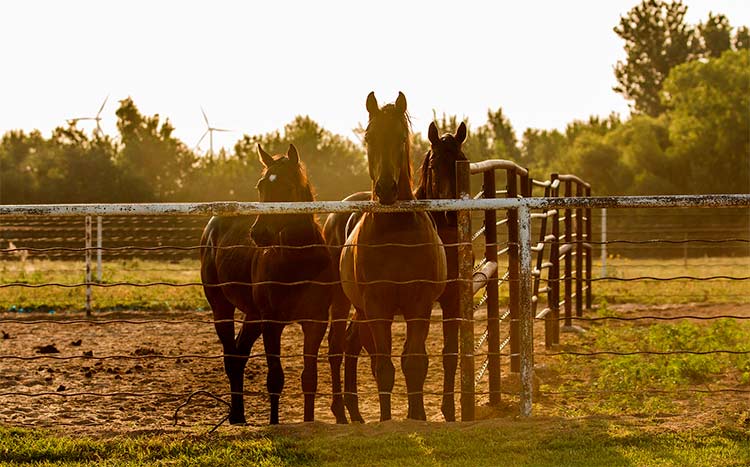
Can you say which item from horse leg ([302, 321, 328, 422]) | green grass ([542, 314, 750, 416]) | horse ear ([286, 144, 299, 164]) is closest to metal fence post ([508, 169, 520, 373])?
green grass ([542, 314, 750, 416])

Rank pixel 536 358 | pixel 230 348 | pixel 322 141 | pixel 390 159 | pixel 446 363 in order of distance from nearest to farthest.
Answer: pixel 390 159
pixel 446 363
pixel 230 348
pixel 536 358
pixel 322 141

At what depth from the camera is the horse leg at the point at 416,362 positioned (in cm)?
604

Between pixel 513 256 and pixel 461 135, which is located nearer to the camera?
pixel 461 135

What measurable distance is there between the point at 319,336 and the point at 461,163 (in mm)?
1599

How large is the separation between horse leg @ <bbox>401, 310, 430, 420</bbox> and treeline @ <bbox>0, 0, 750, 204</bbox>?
33.0m

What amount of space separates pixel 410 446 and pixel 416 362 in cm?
128

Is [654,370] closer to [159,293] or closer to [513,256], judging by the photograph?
[513,256]

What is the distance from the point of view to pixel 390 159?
18.9ft

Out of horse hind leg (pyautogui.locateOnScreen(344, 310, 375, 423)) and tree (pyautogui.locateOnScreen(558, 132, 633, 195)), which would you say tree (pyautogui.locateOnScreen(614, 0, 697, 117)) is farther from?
horse hind leg (pyautogui.locateOnScreen(344, 310, 375, 423))

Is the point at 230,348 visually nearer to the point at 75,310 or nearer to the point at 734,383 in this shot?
the point at 734,383

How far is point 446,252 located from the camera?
6926 millimetres

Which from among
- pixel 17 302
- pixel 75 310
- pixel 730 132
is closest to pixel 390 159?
pixel 75 310

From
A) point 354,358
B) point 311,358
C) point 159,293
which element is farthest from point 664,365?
point 159,293

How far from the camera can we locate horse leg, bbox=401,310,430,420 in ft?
19.8
